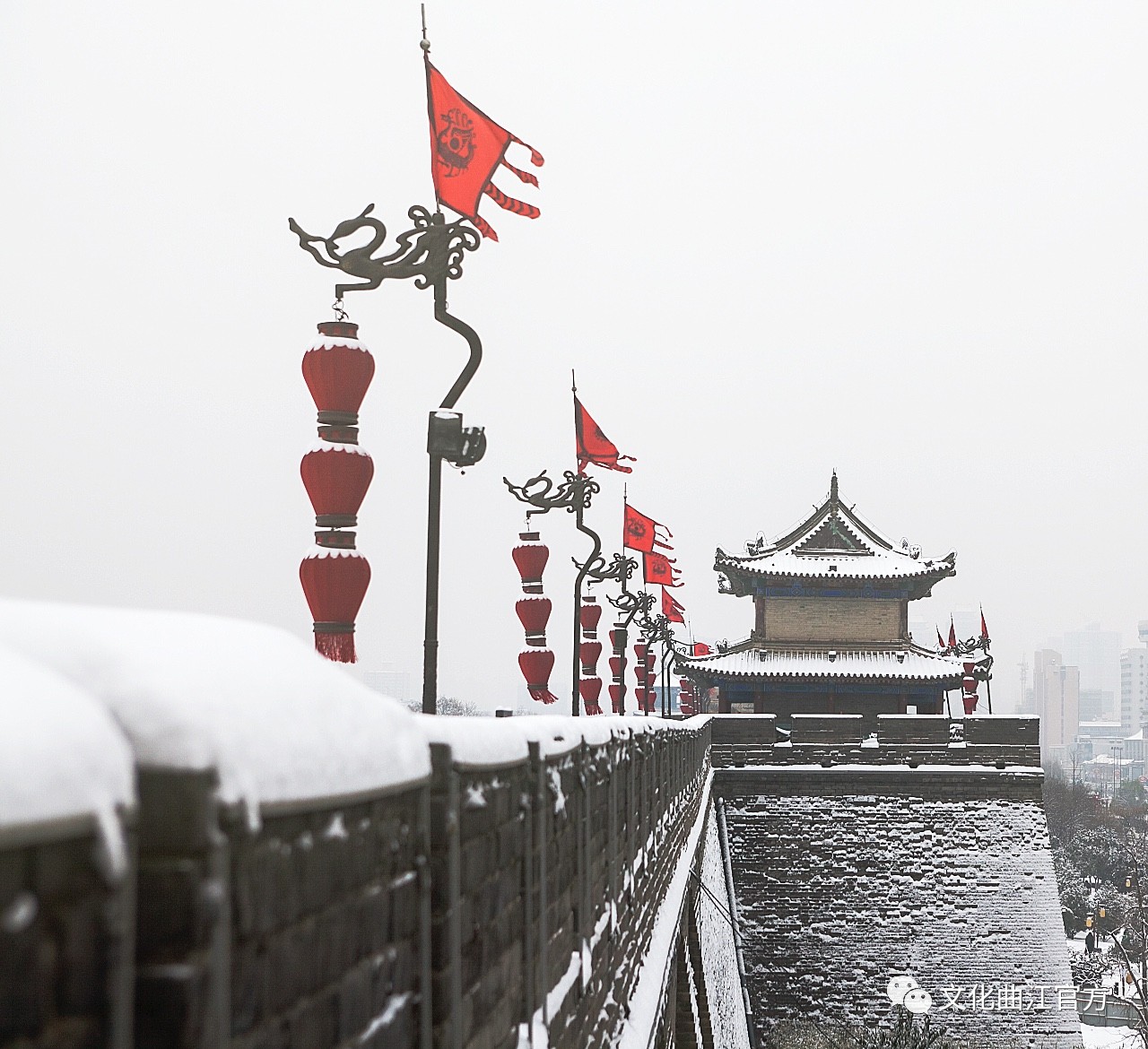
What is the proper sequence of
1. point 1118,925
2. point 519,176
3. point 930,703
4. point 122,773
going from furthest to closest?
point 1118,925
point 930,703
point 519,176
point 122,773

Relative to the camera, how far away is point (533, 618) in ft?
50.6

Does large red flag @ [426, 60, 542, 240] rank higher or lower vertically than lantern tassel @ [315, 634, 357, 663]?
higher

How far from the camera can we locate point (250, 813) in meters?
1.74

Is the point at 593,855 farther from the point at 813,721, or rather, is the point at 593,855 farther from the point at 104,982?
the point at 813,721

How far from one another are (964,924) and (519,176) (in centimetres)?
2302

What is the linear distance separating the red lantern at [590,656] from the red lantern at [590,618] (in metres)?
0.14

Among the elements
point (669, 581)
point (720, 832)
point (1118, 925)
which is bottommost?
point (1118, 925)

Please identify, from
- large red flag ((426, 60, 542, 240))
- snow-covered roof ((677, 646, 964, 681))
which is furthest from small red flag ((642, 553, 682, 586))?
large red flag ((426, 60, 542, 240))

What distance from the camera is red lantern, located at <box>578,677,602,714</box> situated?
20141 mm

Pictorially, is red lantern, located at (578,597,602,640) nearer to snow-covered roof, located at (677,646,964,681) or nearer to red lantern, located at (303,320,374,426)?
red lantern, located at (303,320,374,426)

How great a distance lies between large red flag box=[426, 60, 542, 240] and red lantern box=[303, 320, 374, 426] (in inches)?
86.0

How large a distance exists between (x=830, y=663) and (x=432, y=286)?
3123 centimetres

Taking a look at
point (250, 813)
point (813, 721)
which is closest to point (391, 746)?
point (250, 813)

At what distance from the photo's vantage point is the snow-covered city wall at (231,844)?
4.62ft
